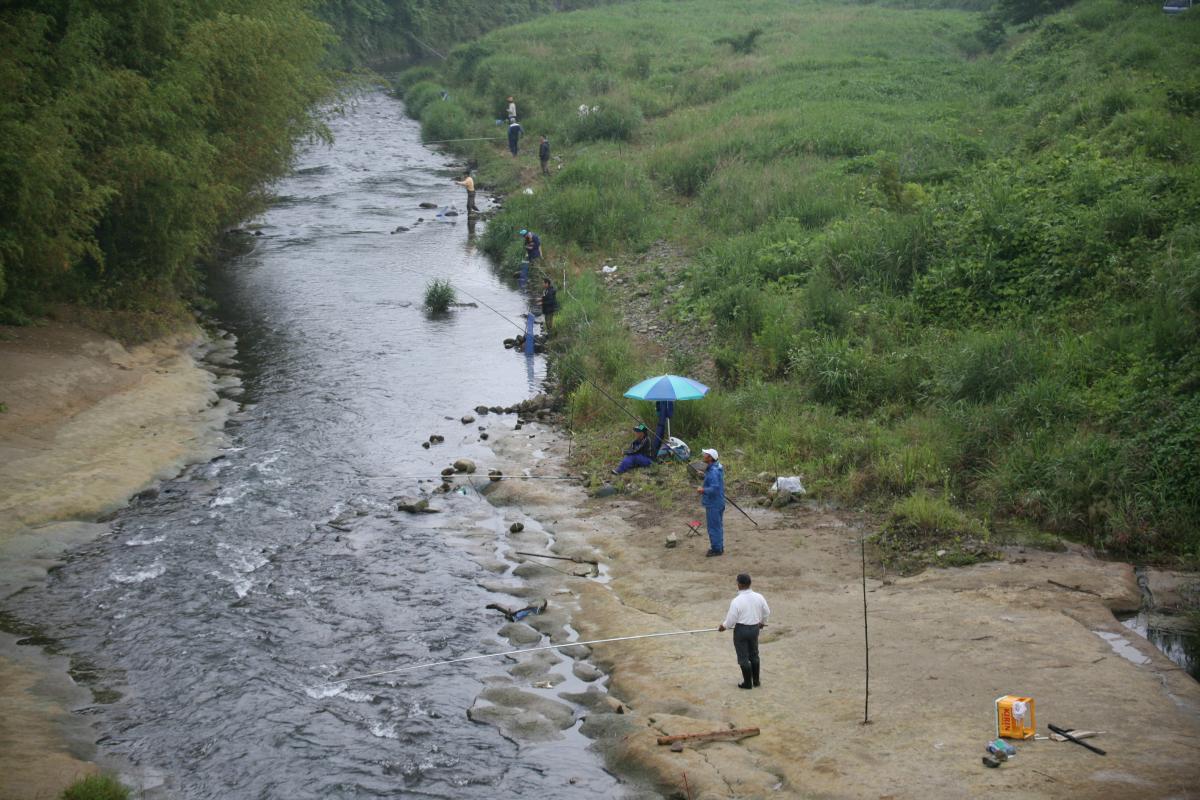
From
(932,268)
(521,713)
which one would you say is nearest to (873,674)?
(521,713)

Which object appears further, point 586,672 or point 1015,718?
point 586,672

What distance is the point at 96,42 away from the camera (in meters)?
21.3

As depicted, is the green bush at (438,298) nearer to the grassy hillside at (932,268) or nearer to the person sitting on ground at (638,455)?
the grassy hillside at (932,268)

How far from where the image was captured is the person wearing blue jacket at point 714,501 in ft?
46.3

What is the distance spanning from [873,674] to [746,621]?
1.51 m

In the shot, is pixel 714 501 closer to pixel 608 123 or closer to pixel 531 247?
pixel 531 247

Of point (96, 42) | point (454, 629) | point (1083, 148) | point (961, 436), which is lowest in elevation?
point (454, 629)

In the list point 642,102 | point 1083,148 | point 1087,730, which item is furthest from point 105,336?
point 642,102

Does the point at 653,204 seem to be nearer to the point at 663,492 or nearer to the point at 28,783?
the point at 663,492

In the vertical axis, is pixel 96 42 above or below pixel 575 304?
above

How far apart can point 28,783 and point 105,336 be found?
44.1 ft

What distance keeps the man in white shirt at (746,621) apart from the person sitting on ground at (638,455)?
642 cm

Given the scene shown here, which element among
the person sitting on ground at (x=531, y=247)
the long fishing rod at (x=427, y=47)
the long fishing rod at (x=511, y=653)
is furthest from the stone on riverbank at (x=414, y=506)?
the long fishing rod at (x=427, y=47)

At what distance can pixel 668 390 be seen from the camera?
16953 mm
